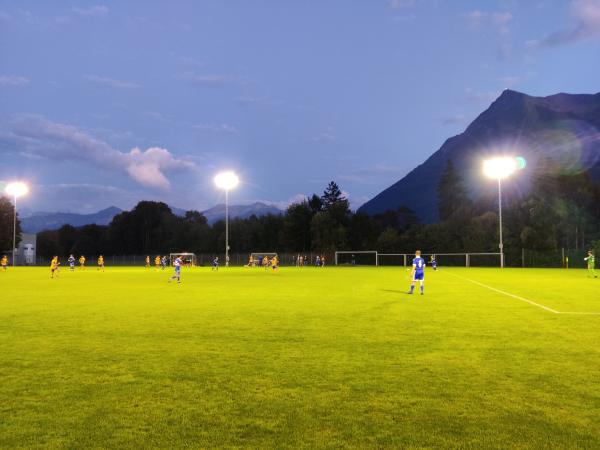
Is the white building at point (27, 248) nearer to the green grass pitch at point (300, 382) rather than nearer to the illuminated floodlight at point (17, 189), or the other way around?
the illuminated floodlight at point (17, 189)

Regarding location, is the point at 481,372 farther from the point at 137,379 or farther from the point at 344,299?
the point at 344,299

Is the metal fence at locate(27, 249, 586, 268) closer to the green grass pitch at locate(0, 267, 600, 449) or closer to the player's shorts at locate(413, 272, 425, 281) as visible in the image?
the player's shorts at locate(413, 272, 425, 281)

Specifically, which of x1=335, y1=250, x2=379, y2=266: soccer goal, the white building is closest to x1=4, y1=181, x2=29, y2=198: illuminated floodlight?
the white building

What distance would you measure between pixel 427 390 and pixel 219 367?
2.98 m

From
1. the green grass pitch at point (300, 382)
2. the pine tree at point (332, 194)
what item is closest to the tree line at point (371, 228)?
the pine tree at point (332, 194)

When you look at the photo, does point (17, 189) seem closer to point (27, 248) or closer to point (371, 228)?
point (27, 248)

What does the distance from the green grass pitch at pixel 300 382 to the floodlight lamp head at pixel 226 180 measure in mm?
55682

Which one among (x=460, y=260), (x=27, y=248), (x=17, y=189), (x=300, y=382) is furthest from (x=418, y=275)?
(x=27, y=248)

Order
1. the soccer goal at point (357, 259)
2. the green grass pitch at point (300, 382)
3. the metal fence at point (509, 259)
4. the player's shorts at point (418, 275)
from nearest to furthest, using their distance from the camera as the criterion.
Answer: the green grass pitch at point (300, 382)
the player's shorts at point (418, 275)
the metal fence at point (509, 259)
the soccer goal at point (357, 259)

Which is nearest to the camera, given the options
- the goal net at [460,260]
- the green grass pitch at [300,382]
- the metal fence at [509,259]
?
the green grass pitch at [300,382]

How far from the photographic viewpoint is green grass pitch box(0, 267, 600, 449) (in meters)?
4.64

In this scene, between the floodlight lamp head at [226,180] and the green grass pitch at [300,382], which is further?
the floodlight lamp head at [226,180]

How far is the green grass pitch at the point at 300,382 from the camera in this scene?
4.64m

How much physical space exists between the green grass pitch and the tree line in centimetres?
6245
